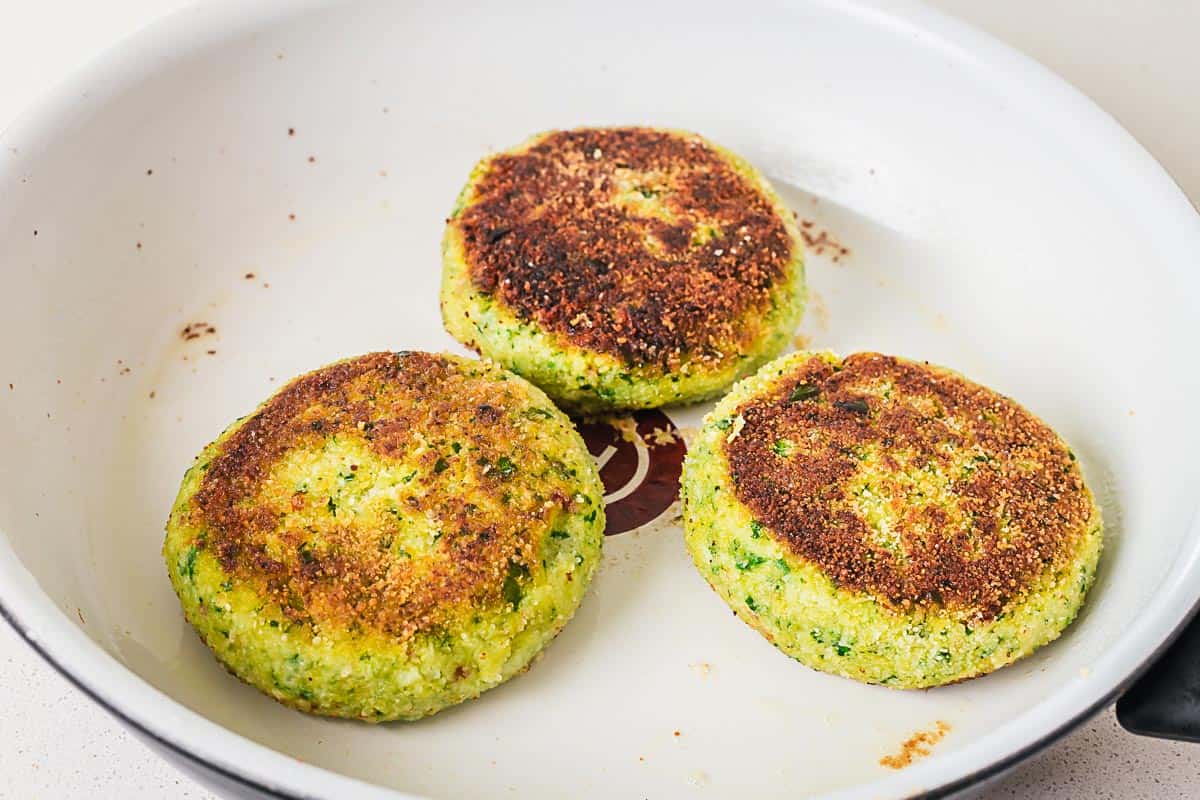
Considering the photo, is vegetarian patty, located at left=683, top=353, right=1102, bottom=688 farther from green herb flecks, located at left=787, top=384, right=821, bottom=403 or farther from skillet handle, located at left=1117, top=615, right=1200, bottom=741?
skillet handle, located at left=1117, top=615, right=1200, bottom=741

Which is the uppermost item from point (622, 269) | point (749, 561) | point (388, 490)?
point (622, 269)

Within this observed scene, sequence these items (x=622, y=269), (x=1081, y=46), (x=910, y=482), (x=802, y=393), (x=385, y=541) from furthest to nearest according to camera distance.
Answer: (x=1081, y=46) < (x=622, y=269) < (x=802, y=393) < (x=910, y=482) < (x=385, y=541)

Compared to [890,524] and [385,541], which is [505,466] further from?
[890,524]

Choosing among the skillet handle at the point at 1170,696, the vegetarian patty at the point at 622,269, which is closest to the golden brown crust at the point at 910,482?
the vegetarian patty at the point at 622,269

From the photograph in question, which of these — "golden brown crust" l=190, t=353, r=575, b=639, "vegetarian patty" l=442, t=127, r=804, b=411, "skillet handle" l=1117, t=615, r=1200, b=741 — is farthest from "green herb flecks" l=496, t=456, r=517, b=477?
"skillet handle" l=1117, t=615, r=1200, b=741

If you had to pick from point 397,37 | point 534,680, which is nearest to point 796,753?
point 534,680

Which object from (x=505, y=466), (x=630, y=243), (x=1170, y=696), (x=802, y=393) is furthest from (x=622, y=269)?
(x=1170, y=696)
